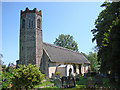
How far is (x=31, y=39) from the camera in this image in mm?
26281

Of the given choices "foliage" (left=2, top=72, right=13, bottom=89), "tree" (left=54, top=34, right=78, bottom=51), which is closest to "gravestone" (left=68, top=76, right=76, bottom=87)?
"foliage" (left=2, top=72, right=13, bottom=89)

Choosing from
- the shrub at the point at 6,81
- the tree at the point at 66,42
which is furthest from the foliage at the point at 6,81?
the tree at the point at 66,42

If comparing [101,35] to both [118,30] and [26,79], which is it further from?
[118,30]

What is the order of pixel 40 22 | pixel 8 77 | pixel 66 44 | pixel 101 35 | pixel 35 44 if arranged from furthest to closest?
pixel 66 44 < pixel 40 22 < pixel 35 44 < pixel 101 35 < pixel 8 77

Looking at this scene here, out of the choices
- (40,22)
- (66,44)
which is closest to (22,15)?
(40,22)

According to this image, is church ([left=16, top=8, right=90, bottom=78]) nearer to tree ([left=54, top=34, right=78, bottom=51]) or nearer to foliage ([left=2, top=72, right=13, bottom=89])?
foliage ([left=2, top=72, right=13, bottom=89])

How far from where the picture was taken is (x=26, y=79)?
981cm

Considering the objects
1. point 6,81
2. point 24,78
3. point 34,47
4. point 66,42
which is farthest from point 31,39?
point 66,42

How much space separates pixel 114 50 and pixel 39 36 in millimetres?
23645

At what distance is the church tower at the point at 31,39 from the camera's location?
85.1ft

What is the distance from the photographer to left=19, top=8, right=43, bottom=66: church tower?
85.1 feet

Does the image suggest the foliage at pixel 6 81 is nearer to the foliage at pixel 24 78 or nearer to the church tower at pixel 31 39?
the foliage at pixel 24 78

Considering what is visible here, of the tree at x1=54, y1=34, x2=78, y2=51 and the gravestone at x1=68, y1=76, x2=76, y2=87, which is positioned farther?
the tree at x1=54, y1=34, x2=78, y2=51

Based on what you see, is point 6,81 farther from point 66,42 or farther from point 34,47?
point 66,42
